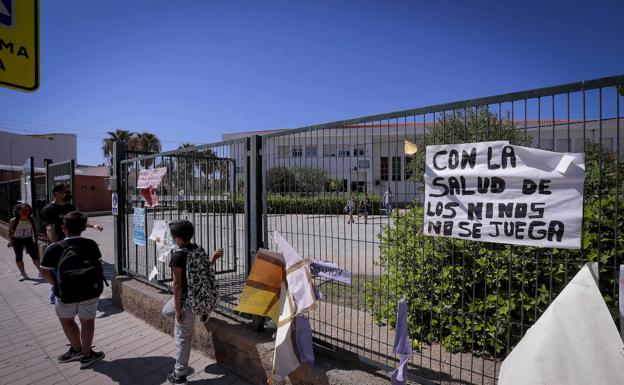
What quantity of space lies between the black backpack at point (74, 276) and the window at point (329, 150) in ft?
9.36

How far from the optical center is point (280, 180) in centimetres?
364

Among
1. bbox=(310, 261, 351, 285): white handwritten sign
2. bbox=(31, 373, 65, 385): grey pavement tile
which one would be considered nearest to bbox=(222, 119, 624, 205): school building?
bbox=(310, 261, 351, 285): white handwritten sign

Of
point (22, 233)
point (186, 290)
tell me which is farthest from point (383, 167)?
point (22, 233)

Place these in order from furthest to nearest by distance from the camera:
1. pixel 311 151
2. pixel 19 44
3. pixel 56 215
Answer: pixel 56 215, pixel 311 151, pixel 19 44

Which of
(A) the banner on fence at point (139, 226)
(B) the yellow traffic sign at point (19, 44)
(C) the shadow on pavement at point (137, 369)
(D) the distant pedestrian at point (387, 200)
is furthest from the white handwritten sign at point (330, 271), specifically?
(A) the banner on fence at point (139, 226)

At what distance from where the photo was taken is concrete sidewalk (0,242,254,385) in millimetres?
3691

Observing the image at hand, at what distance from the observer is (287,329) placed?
9.91 ft

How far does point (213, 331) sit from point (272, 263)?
1312mm

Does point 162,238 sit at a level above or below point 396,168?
below

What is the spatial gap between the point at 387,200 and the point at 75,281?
3360 mm

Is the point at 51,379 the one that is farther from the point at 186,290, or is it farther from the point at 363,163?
the point at 363,163

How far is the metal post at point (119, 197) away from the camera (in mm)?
6074

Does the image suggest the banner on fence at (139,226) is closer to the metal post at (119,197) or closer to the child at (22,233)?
the metal post at (119,197)

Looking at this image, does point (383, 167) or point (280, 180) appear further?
point (280, 180)
